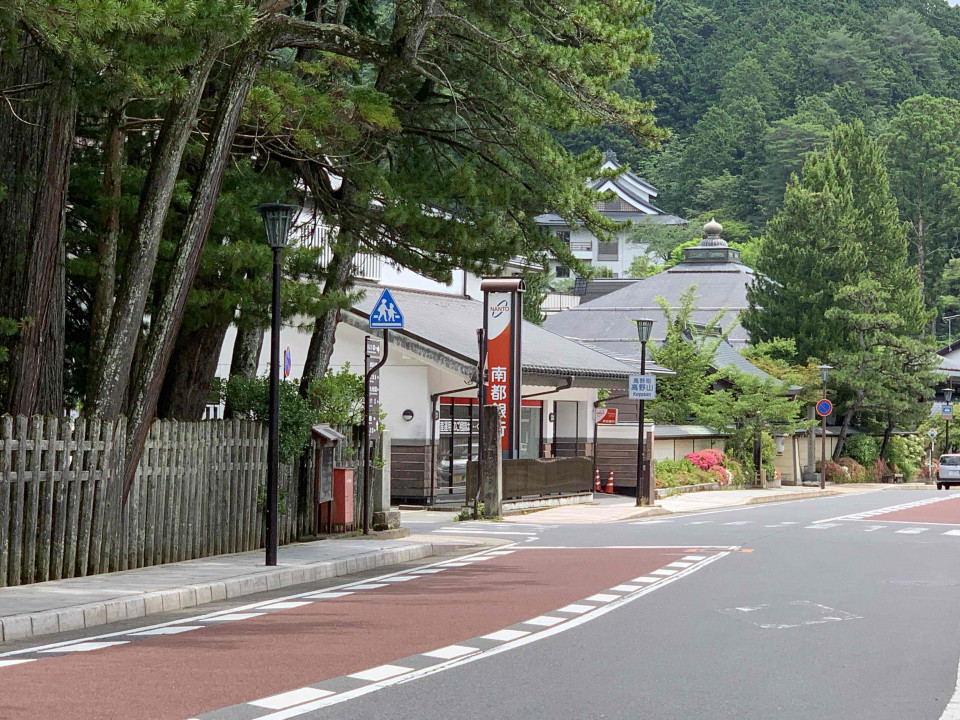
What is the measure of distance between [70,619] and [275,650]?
2309mm

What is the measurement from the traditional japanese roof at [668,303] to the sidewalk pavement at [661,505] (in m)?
10.7

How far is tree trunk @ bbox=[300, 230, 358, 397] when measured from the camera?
19.3 m

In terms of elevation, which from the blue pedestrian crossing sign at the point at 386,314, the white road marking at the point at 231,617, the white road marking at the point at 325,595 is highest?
the blue pedestrian crossing sign at the point at 386,314

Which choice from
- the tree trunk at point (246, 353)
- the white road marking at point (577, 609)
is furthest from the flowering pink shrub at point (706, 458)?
the white road marking at point (577, 609)

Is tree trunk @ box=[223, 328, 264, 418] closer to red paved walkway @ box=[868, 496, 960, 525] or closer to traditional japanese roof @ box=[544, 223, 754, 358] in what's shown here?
red paved walkway @ box=[868, 496, 960, 525]

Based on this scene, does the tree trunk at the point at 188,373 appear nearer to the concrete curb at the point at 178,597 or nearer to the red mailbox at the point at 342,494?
the red mailbox at the point at 342,494

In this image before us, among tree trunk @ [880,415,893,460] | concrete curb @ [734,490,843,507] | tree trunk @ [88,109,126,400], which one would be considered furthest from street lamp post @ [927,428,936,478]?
tree trunk @ [88,109,126,400]

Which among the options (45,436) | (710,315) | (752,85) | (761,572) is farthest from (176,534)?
(752,85)

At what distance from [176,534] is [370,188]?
5.19m

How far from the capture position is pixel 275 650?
1025 cm

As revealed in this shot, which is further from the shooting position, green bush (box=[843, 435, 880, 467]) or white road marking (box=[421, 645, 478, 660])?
green bush (box=[843, 435, 880, 467])

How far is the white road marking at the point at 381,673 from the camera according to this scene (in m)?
9.11

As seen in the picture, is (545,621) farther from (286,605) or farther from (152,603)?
(152,603)

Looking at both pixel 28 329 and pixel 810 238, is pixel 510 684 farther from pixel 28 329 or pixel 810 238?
pixel 810 238
